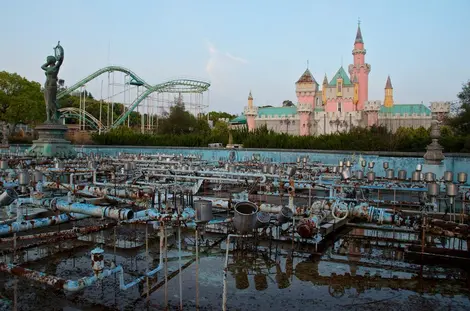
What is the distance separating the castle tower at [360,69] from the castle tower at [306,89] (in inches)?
246

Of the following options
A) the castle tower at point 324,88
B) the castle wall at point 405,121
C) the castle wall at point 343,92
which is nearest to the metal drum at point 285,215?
the castle wall at point 405,121

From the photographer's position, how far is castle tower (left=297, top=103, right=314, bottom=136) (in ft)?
199

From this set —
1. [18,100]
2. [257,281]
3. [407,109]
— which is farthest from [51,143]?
[407,109]

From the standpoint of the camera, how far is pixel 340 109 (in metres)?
60.8

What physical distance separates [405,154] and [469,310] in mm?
18679

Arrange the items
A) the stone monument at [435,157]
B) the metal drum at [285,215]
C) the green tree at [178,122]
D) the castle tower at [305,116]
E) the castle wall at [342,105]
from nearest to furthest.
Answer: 1. the metal drum at [285,215]
2. the stone monument at [435,157]
3. the green tree at [178,122]
4. the castle wall at [342,105]
5. the castle tower at [305,116]

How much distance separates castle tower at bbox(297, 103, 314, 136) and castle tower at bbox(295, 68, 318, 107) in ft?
12.3

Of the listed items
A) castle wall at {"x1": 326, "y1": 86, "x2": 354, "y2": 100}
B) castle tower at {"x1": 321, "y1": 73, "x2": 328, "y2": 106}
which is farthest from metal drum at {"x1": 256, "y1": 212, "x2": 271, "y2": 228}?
castle tower at {"x1": 321, "y1": 73, "x2": 328, "y2": 106}

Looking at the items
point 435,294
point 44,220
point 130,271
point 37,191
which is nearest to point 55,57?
point 37,191

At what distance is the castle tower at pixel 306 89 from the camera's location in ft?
213

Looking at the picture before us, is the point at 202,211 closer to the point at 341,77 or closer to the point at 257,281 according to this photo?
the point at 257,281

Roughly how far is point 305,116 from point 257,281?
56.7 m

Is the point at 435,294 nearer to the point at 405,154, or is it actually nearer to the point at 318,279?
the point at 318,279

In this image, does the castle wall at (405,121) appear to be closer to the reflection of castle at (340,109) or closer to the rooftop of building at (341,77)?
the reflection of castle at (340,109)
